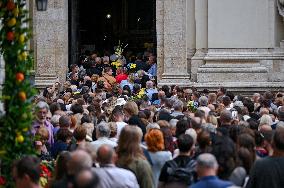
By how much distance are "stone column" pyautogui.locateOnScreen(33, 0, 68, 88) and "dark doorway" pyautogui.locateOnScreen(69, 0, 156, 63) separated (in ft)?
27.7

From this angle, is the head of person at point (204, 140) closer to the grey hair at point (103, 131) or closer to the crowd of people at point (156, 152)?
the crowd of people at point (156, 152)

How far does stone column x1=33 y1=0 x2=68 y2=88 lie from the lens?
1015 inches

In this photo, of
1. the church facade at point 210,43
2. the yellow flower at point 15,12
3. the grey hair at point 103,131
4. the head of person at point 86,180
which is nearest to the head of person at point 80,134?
the grey hair at point 103,131

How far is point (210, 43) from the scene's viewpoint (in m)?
25.6

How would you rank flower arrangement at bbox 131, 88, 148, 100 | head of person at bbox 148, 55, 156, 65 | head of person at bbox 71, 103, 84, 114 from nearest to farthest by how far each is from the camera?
head of person at bbox 71, 103, 84, 114 → flower arrangement at bbox 131, 88, 148, 100 → head of person at bbox 148, 55, 156, 65

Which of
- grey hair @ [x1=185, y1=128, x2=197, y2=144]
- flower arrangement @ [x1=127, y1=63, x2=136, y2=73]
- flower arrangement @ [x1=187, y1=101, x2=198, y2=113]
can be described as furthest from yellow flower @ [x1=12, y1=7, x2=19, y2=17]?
flower arrangement @ [x1=127, y1=63, x2=136, y2=73]

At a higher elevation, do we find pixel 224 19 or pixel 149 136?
pixel 224 19

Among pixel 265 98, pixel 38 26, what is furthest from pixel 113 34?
pixel 265 98

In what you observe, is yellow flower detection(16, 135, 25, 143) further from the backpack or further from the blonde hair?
the blonde hair

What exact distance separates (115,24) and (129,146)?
26.2 metres

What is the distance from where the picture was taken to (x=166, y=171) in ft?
32.5

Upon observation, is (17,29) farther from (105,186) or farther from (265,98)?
(265,98)

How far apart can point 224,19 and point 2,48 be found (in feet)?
52.9

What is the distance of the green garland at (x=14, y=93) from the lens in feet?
31.7
